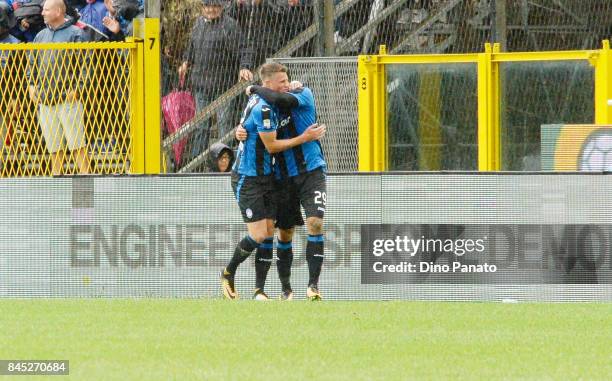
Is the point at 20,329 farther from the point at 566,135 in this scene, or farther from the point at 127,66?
the point at 566,135

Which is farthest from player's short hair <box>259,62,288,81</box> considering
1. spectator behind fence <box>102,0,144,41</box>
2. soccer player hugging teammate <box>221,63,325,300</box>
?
spectator behind fence <box>102,0,144,41</box>

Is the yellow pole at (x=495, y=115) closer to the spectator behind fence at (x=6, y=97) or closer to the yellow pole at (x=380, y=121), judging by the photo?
the yellow pole at (x=380, y=121)

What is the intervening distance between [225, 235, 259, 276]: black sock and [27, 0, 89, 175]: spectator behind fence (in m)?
2.19

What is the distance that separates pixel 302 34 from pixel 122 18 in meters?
1.90

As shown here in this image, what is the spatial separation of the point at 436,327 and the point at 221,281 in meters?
3.15

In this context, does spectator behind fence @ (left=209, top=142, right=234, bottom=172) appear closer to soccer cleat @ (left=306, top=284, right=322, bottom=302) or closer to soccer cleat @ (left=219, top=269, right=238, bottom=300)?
soccer cleat @ (left=219, top=269, right=238, bottom=300)

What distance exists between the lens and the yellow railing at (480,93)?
14055 millimetres

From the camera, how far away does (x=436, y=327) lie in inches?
412

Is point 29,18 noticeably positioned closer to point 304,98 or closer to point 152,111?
point 152,111

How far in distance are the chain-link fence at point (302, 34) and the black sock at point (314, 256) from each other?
3.09 meters

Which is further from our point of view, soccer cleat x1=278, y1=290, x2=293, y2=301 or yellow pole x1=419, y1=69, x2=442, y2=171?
yellow pole x1=419, y1=69, x2=442, y2=171

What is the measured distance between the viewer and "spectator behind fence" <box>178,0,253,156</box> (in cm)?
1557

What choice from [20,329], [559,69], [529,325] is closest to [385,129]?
[559,69]

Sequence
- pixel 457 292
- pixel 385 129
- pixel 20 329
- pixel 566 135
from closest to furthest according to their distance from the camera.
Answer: pixel 20 329
pixel 457 292
pixel 566 135
pixel 385 129
